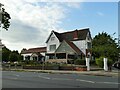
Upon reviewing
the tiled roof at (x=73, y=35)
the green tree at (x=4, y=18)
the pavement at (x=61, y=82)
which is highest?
the tiled roof at (x=73, y=35)

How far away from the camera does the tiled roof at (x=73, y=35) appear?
7294 centimetres

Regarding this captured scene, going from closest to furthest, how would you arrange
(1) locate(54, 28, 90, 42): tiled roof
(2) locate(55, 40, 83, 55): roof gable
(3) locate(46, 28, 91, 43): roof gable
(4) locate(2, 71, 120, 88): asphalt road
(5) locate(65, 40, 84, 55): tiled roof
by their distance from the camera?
(4) locate(2, 71, 120, 88): asphalt road, (2) locate(55, 40, 83, 55): roof gable, (5) locate(65, 40, 84, 55): tiled roof, (3) locate(46, 28, 91, 43): roof gable, (1) locate(54, 28, 90, 42): tiled roof

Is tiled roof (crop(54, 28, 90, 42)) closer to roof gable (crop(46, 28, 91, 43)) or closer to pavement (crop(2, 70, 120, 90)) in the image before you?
roof gable (crop(46, 28, 91, 43))

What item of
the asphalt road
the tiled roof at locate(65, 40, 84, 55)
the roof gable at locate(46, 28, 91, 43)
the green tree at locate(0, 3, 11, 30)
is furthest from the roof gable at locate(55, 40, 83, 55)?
the green tree at locate(0, 3, 11, 30)

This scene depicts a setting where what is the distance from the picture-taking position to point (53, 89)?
1561cm

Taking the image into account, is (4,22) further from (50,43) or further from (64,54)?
(50,43)

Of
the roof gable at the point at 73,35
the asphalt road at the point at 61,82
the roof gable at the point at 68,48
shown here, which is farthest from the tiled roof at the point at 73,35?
the asphalt road at the point at 61,82

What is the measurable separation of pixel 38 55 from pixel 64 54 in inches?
529

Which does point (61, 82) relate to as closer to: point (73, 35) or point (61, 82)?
point (61, 82)

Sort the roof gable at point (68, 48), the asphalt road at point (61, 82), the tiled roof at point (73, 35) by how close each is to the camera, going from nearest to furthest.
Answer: the asphalt road at point (61, 82)
the roof gable at point (68, 48)
the tiled roof at point (73, 35)

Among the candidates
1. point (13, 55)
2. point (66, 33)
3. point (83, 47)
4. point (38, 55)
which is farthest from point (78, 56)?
point (13, 55)

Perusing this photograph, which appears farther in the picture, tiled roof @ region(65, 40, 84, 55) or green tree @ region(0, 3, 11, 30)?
tiled roof @ region(65, 40, 84, 55)

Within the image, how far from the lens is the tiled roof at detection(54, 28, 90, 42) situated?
239 feet

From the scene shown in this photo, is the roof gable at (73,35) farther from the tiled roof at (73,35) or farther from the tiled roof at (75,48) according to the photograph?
the tiled roof at (75,48)
